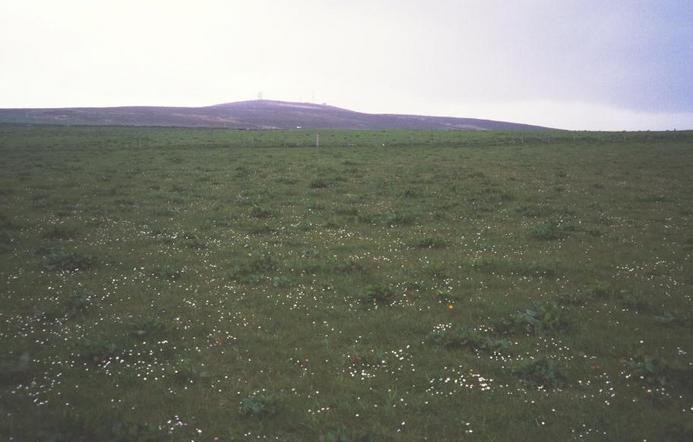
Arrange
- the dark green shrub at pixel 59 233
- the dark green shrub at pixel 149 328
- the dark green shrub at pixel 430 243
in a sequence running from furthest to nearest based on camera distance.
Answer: the dark green shrub at pixel 59 233 → the dark green shrub at pixel 430 243 → the dark green shrub at pixel 149 328

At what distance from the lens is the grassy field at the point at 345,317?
694cm

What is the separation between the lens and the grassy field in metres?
6.94

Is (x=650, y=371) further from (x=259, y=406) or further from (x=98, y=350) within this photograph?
(x=98, y=350)

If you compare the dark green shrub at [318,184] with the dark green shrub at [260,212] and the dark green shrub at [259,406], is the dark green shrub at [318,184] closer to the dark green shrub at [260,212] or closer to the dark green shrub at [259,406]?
the dark green shrub at [260,212]

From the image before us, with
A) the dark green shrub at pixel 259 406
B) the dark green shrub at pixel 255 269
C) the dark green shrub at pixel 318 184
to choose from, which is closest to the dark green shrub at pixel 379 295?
the dark green shrub at pixel 255 269

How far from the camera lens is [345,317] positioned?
1031 cm

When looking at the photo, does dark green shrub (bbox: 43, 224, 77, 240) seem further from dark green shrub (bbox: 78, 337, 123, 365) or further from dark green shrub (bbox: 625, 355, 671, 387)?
dark green shrub (bbox: 625, 355, 671, 387)

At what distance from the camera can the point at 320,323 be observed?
10.0m

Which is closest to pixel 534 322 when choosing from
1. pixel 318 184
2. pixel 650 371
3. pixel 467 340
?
pixel 467 340

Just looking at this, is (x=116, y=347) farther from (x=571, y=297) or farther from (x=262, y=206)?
(x=262, y=206)

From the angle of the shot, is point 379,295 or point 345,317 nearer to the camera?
point 345,317

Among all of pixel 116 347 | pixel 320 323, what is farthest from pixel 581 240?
pixel 116 347

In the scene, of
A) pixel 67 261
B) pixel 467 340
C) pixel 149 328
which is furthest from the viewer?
pixel 67 261

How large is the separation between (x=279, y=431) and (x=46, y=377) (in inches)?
170
